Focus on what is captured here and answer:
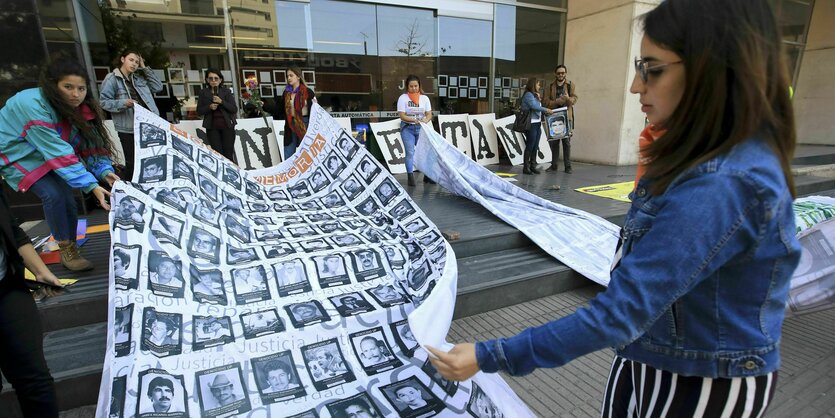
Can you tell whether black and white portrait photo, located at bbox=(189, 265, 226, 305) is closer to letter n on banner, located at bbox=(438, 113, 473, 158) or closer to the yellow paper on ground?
Answer: the yellow paper on ground

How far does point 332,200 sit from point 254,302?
1.64 m

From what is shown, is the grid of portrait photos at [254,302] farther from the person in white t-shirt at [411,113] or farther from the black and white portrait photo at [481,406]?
the person in white t-shirt at [411,113]

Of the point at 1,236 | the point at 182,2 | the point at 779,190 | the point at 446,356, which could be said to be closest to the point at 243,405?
the point at 1,236

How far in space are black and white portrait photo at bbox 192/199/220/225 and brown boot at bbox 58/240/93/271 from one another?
80 cm

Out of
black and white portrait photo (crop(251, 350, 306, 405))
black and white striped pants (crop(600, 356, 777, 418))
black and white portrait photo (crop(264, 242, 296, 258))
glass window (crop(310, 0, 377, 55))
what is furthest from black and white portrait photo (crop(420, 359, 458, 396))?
glass window (crop(310, 0, 377, 55))

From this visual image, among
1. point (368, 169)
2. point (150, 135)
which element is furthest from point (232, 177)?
point (368, 169)

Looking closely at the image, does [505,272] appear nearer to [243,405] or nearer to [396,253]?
[396,253]

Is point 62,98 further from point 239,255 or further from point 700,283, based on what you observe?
point 700,283

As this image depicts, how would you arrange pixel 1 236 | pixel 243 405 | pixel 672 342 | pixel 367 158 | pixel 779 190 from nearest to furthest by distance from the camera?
pixel 779 190, pixel 672 342, pixel 1 236, pixel 243 405, pixel 367 158

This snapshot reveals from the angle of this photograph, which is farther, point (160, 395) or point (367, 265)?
point (367, 265)

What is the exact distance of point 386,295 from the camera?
2.45 m

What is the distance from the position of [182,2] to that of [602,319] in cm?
805

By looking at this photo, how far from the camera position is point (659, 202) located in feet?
2.38

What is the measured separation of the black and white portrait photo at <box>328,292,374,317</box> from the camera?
2260mm
